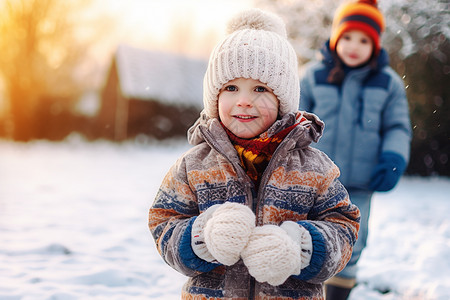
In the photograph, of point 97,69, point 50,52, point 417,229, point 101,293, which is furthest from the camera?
point 97,69

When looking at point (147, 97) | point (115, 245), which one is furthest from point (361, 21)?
point (147, 97)

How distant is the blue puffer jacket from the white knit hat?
1101 mm

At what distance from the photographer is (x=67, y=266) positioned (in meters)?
3.08

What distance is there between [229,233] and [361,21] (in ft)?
6.48

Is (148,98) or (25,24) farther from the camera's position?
(148,98)

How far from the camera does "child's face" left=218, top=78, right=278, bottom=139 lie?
1.45 m

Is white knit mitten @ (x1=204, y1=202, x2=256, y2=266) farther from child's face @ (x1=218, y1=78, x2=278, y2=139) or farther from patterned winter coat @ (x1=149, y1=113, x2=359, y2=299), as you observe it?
child's face @ (x1=218, y1=78, x2=278, y2=139)

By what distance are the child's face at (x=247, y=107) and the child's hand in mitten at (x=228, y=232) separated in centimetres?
35

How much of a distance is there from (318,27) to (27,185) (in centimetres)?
705

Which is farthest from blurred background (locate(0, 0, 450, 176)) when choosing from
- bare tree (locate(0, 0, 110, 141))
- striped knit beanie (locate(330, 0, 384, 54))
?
striped knit beanie (locate(330, 0, 384, 54))

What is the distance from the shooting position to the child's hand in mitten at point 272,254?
1145 millimetres

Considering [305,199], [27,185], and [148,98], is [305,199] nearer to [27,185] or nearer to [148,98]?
[27,185]

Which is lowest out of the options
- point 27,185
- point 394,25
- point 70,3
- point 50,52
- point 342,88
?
point 27,185

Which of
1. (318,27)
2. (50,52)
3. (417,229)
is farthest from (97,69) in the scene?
(417,229)
